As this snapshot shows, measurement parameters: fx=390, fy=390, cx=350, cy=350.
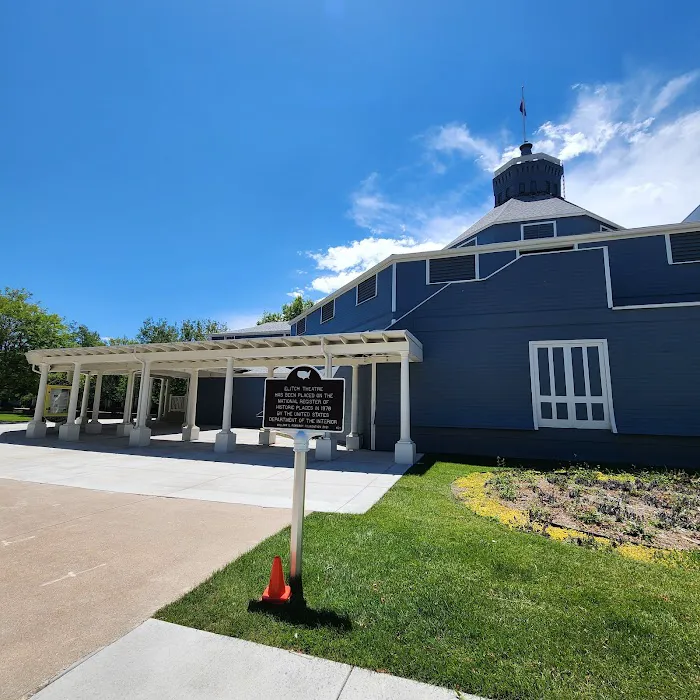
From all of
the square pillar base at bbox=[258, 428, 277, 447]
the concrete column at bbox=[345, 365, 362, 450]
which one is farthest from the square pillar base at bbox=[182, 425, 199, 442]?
the concrete column at bbox=[345, 365, 362, 450]

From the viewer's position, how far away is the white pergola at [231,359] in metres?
11.5

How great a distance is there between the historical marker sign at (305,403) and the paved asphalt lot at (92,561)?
67.3 inches

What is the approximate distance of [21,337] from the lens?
3080 centimetres

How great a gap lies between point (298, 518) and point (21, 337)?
37.4 meters

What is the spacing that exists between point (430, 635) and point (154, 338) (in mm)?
43717

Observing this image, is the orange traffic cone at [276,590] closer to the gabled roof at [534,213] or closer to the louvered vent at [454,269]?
the louvered vent at [454,269]

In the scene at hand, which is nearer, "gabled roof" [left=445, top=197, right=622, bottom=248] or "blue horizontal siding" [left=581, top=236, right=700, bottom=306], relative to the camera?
"blue horizontal siding" [left=581, top=236, right=700, bottom=306]

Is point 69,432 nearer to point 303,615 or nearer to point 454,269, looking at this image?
point 454,269

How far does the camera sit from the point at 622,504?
266 inches

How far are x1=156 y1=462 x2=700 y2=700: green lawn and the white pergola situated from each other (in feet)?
22.2

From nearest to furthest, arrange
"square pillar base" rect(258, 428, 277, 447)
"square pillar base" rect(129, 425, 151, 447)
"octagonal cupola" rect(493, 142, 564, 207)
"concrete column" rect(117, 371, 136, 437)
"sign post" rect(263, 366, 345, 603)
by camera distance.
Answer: "sign post" rect(263, 366, 345, 603), "square pillar base" rect(129, 425, 151, 447), "square pillar base" rect(258, 428, 277, 447), "concrete column" rect(117, 371, 136, 437), "octagonal cupola" rect(493, 142, 564, 207)

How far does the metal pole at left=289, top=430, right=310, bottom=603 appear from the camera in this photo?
3467 millimetres

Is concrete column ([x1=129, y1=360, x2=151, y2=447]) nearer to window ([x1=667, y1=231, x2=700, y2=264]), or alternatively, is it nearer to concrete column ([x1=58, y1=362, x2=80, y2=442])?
concrete column ([x1=58, y1=362, x2=80, y2=442])

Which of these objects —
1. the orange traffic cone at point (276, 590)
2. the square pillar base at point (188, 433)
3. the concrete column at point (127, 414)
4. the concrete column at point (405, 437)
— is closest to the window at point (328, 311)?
the square pillar base at point (188, 433)
